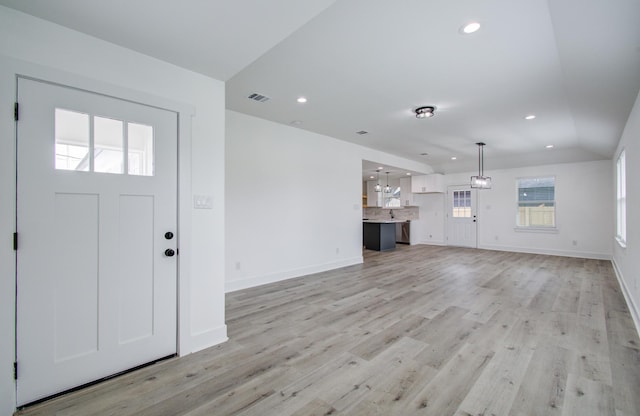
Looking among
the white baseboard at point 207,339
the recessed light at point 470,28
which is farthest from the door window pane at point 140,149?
the recessed light at point 470,28

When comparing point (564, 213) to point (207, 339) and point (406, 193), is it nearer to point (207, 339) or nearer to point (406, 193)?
point (406, 193)

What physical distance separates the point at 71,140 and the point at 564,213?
33.3 ft

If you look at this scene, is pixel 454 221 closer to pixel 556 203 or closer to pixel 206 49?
pixel 556 203

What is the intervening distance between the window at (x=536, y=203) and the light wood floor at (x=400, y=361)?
4321 mm

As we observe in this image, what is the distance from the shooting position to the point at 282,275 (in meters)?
5.03

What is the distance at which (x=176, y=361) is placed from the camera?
238 cm

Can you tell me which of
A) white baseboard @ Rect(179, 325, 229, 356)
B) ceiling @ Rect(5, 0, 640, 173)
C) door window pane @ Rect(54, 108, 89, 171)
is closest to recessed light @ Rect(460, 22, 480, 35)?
ceiling @ Rect(5, 0, 640, 173)

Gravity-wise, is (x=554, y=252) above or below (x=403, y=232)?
below

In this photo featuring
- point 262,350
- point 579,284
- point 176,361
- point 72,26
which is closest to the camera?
point 72,26

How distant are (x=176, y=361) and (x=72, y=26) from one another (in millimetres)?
2584

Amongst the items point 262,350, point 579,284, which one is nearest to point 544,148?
point 579,284

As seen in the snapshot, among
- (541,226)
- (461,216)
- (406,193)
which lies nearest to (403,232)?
(406,193)

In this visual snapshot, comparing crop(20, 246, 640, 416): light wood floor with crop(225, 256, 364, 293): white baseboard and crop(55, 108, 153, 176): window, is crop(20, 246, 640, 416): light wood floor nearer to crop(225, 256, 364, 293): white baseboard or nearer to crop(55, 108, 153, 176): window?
crop(225, 256, 364, 293): white baseboard

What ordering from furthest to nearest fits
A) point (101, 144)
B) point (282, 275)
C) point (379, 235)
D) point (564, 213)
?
1. point (379, 235)
2. point (564, 213)
3. point (282, 275)
4. point (101, 144)
